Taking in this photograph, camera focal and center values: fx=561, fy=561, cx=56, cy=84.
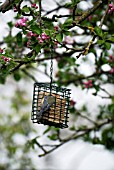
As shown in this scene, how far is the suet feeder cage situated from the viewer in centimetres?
346

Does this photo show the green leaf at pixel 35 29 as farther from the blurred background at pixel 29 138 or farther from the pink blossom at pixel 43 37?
the blurred background at pixel 29 138

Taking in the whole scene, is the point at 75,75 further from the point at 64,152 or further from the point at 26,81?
the point at 64,152

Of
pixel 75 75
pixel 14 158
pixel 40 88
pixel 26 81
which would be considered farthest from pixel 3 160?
pixel 40 88

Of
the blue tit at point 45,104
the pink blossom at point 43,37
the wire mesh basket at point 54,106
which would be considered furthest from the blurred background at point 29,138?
the pink blossom at point 43,37

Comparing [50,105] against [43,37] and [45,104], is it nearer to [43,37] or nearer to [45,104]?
[45,104]

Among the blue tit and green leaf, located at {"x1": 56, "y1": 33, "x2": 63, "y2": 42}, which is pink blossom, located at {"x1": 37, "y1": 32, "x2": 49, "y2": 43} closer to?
green leaf, located at {"x1": 56, "y1": 33, "x2": 63, "y2": 42}

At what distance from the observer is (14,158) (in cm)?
824

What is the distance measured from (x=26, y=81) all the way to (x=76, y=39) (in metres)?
5.32

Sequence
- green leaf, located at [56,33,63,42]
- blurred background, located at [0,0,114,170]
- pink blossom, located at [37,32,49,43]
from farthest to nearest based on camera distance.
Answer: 1. blurred background, located at [0,0,114,170]
2. pink blossom, located at [37,32,49,43]
3. green leaf, located at [56,33,63,42]

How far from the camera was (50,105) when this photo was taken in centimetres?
347

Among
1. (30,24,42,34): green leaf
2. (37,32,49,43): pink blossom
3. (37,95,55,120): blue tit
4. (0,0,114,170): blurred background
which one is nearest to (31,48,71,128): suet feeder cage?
(37,95,55,120): blue tit

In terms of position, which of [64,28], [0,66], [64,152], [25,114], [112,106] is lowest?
[64,152]

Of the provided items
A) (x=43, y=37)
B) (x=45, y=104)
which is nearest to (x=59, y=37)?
(x=43, y=37)

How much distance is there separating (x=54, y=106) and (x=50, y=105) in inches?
2.1
